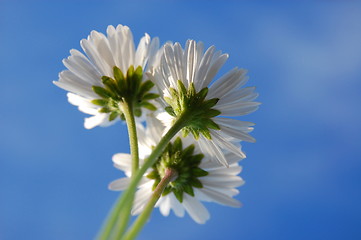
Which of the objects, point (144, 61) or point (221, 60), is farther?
point (144, 61)

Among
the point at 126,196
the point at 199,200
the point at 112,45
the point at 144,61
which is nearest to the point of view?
the point at 126,196

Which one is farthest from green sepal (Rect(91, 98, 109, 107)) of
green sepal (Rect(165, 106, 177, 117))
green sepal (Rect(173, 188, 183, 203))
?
green sepal (Rect(173, 188, 183, 203))

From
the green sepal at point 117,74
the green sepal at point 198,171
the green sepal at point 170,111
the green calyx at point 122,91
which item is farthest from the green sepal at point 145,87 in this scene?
the green sepal at point 198,171

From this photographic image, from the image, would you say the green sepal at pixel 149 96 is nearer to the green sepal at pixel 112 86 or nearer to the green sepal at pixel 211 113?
the green sepal at pixel 112 86

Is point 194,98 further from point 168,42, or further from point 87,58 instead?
point 87,58

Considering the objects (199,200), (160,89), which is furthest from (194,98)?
(199,200)

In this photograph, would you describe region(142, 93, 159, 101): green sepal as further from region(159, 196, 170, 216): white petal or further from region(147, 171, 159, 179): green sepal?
region(159, 196, 170, 216): white petal

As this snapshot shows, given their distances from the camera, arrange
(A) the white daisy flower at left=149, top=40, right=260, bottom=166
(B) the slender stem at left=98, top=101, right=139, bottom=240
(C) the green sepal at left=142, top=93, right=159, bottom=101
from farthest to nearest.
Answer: (C) the green sepal at left=142, top=93, right=159, bottom=101
(A) the white daisy flower at left=149, top=40, right=260, bottom=166
(B) the slender stem at left=98, top=101, right=139, bottom=240
